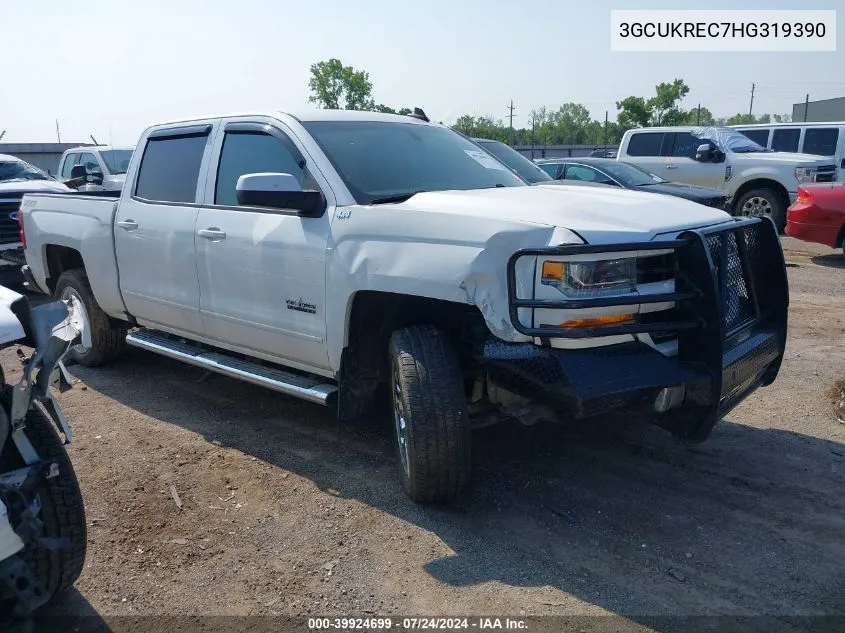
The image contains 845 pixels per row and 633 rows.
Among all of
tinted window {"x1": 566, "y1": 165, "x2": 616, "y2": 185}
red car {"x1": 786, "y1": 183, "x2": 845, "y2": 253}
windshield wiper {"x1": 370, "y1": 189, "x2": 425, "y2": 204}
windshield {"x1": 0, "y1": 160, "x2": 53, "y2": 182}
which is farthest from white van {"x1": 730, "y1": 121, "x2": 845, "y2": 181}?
windshield {"x1": 0, "y1": 160, "x2": 53, "y2": 182}

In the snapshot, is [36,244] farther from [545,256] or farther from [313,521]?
[545,256]

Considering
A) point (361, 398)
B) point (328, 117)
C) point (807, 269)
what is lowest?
point (807, 269)

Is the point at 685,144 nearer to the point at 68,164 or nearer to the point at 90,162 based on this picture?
the point at 90,162

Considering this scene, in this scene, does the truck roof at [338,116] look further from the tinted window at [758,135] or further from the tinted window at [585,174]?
the tinted window at [758,135]

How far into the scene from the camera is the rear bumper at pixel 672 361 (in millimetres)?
3082

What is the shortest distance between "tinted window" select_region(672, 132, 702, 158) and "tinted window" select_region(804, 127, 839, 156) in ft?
7.42

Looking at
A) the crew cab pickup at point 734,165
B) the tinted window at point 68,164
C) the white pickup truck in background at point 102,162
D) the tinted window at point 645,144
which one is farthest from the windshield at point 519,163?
the tinted window at point 68,164

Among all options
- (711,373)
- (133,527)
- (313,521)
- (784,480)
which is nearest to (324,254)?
(313,521)

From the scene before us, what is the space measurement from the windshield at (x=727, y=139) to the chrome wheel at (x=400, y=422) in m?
11.7

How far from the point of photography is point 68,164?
14.4 m

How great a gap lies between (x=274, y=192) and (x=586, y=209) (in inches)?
60.9

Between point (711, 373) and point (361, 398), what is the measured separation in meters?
1.78

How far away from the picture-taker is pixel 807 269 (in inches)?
395

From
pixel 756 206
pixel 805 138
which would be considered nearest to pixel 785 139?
pixel 805 138
